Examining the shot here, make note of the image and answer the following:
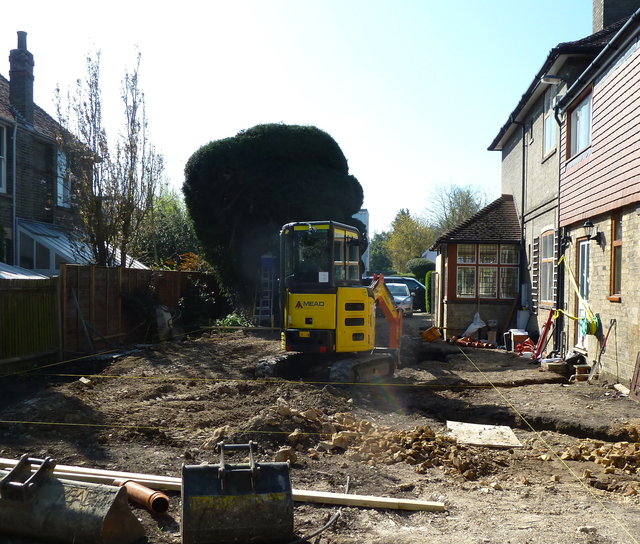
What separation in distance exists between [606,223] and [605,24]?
7.60 metres

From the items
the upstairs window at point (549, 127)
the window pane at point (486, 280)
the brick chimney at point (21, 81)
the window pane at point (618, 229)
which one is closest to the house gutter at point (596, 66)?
the upstairs window at point (549, 127)

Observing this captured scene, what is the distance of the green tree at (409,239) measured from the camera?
55.9 meters

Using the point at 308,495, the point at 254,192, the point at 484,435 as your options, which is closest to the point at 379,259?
the point at 254,192

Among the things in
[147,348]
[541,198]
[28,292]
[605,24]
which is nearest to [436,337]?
[541,198]

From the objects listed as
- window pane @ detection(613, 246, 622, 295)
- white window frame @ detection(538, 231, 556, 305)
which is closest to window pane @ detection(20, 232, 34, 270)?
white window frame @ detection(538, 231, 556, 305)

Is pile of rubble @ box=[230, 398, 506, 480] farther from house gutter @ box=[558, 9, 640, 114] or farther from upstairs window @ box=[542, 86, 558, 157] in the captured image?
upstairs window @ box=[542, 86, 558, 157]

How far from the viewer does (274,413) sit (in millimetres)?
7609

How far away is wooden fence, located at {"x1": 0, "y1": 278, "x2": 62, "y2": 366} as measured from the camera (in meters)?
12.3

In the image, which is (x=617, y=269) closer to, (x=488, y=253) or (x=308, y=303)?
(x=308, y=303)

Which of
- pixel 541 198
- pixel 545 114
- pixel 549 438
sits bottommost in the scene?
pixel 549 438

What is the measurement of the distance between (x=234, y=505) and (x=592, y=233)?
1020 centimetres

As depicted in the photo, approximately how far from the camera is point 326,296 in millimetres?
11297

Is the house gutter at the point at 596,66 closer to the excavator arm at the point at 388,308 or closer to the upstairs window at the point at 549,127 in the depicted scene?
the upstairs window at the point at 549,127

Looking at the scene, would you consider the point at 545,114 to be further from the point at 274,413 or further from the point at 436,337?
the point at 274,413
